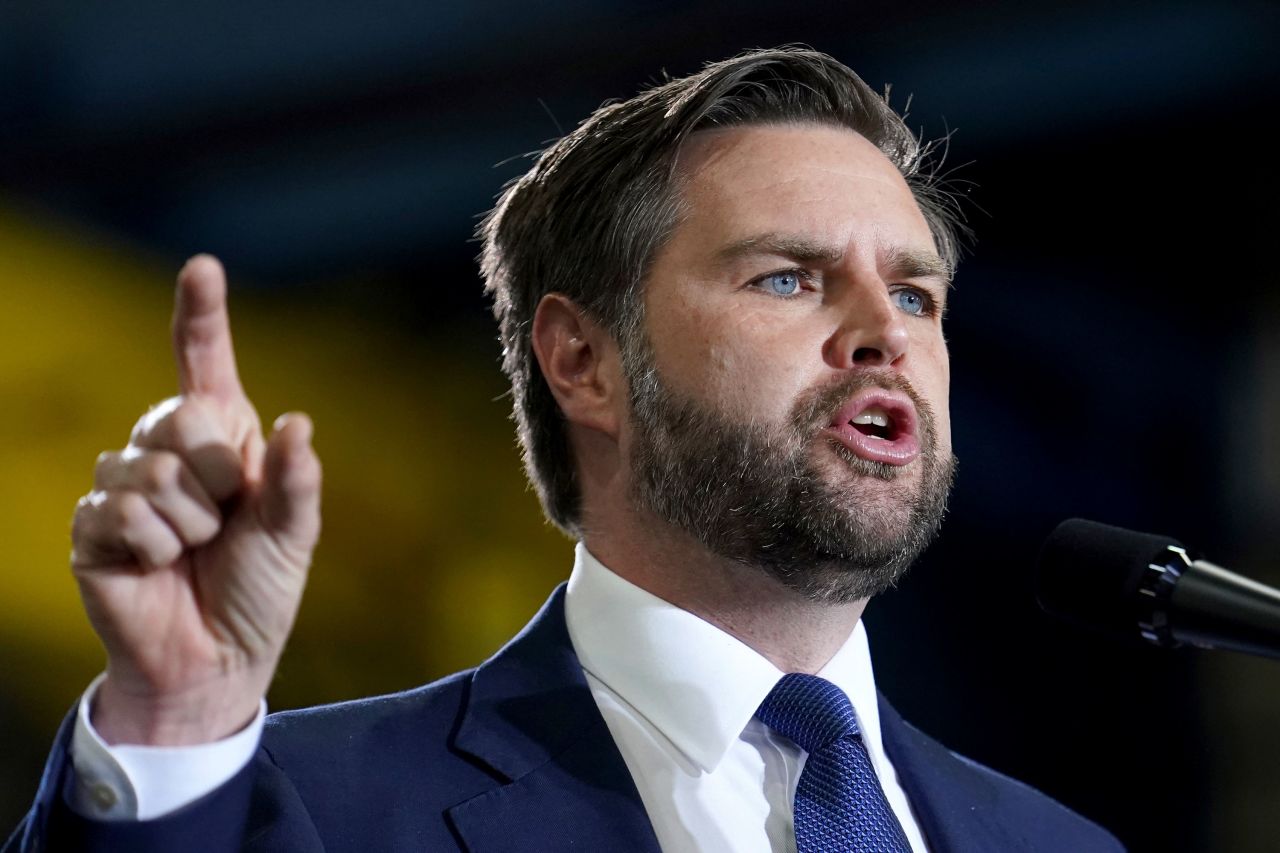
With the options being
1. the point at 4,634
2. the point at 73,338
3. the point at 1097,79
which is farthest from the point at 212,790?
the point at 1097,79

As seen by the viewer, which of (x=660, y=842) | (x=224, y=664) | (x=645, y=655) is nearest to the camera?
(x=224, y=664)

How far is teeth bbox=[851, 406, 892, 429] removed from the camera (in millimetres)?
1640

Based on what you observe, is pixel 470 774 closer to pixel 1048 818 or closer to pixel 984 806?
pixel 984 806

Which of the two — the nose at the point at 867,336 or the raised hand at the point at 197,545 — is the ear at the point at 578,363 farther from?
the raised hand at the point at 197,545

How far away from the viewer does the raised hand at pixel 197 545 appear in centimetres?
103

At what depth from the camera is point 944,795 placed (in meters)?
1.75

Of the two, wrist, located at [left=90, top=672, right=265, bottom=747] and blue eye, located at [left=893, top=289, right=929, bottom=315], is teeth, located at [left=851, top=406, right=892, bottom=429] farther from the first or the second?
wrist, located at [left=90, top=672, right=265, bottom=747]

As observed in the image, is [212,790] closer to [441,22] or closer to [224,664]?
[224,664]

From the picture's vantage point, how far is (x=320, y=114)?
329 centimetres

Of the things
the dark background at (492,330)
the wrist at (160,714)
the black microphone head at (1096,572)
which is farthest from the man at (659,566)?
the dark background at (492,330)

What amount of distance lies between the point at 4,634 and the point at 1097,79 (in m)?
2.70

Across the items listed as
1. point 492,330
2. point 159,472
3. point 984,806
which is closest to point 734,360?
point 984,806

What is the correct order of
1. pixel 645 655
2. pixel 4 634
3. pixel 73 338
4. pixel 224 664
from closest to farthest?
pixel 224 664
pixel 645 655
pixel 4 634
pixel 73 338

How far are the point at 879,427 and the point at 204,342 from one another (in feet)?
2.91
